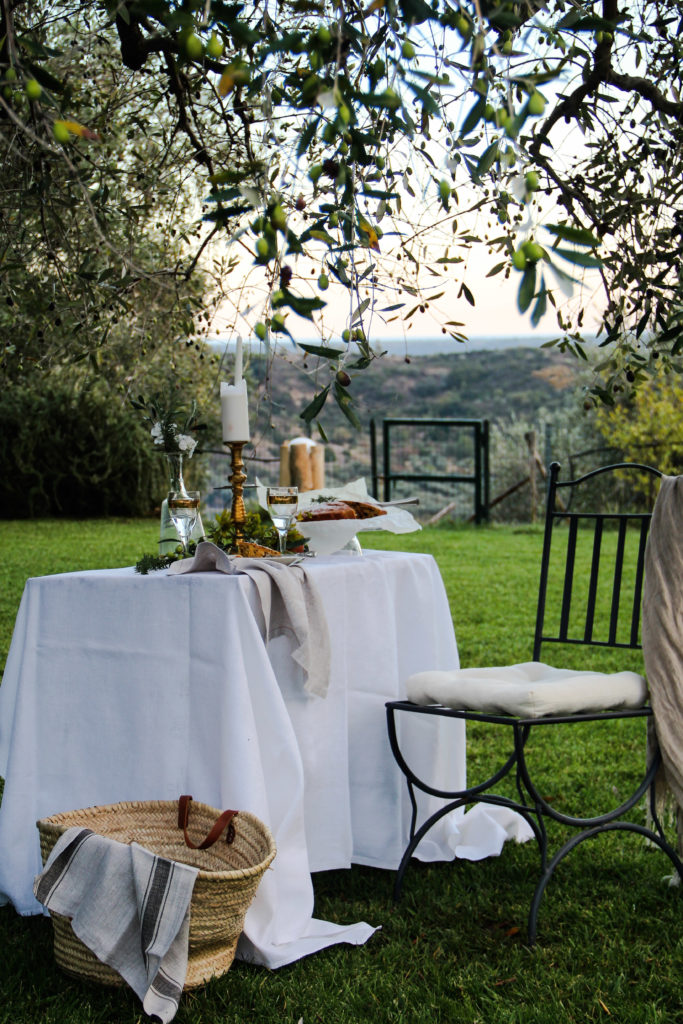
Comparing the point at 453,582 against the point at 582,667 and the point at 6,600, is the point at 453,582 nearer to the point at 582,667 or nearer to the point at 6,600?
the point at 582,667

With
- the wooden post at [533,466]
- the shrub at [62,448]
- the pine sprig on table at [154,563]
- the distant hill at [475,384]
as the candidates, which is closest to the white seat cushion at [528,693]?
the pine sprig on table at [154,563]

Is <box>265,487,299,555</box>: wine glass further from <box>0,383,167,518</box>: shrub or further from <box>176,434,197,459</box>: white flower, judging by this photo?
<box>0,383,167,518</box>: shrub

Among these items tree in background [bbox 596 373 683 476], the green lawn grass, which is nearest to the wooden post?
tree in background [bbox 596 373 683 476]

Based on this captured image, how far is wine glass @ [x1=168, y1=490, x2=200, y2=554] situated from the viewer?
291 centimetres

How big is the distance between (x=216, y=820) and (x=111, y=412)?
1023cm

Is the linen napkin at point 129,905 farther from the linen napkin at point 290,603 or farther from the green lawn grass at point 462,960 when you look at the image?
the linen napkin at point 290,603

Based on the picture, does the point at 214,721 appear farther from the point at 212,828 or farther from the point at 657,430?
the point at 657,430

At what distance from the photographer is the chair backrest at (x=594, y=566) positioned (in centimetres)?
317

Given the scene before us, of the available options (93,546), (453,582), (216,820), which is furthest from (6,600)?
(216,820)

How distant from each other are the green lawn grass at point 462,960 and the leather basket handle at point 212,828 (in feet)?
0.98

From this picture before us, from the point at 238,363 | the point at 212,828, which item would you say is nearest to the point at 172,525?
the point at 238,363

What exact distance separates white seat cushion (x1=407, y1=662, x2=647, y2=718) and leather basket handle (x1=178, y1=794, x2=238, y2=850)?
2.09 ft

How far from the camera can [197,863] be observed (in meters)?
2.58

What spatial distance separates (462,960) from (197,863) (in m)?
0.68
